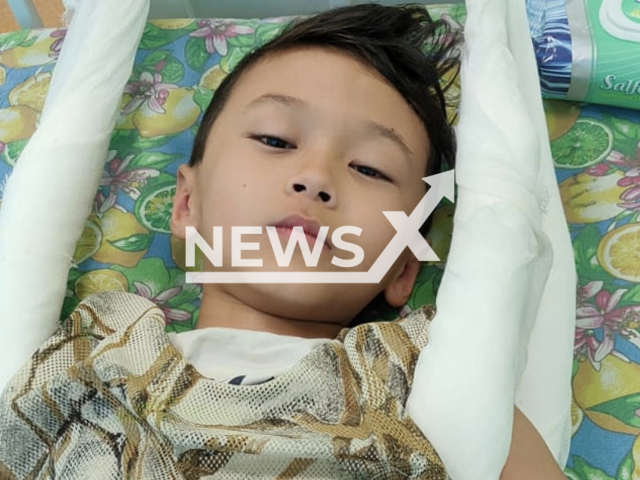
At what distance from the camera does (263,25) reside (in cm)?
131

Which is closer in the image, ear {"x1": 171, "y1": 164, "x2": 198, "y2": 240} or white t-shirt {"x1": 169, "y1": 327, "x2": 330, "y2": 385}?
white t-shirt {"x1": 169, "y1": 327, "x2": 330, "y2": 385}

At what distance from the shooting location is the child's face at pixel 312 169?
905mm

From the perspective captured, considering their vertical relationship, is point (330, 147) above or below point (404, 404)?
above

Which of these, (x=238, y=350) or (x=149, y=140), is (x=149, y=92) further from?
(x=238, y=350)

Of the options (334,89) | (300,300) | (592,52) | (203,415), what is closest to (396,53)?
(334,89)

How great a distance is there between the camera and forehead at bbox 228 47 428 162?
0.97 m

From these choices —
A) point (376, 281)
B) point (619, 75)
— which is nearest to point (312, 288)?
point (376, 281)

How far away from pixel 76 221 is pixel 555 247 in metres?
0.53

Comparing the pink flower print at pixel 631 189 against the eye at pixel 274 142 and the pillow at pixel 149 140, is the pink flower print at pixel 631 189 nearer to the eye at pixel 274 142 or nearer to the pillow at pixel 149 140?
the pillow at pixel 149 140

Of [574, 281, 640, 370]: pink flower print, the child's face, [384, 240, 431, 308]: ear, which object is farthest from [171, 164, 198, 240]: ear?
[574, 281, 640, 370]: pink flower print

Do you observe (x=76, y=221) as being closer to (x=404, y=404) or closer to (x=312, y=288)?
(x=312, y=288)

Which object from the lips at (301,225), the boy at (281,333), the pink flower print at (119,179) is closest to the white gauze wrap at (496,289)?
the boy at (281,333)

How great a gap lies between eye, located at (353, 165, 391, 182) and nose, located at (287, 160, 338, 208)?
70 mm
